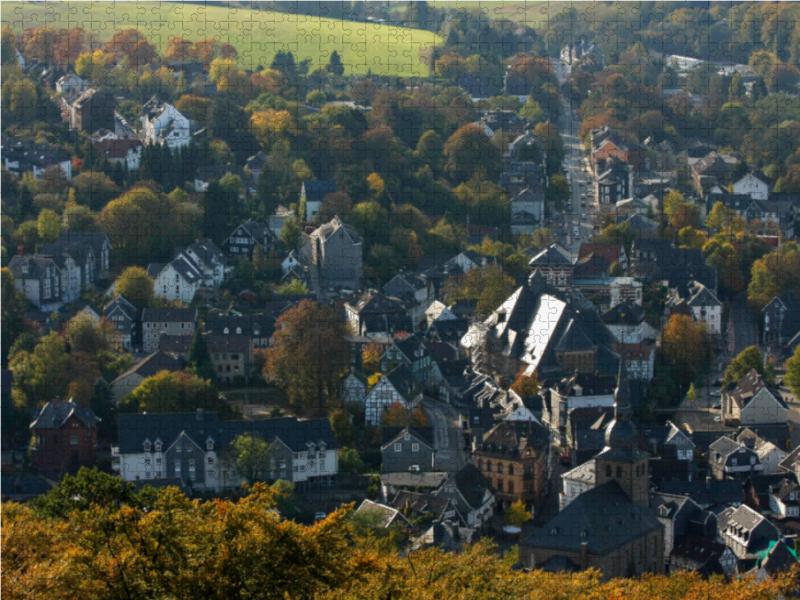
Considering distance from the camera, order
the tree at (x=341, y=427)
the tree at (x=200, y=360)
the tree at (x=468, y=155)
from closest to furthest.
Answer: the tree at (x=341, y=427) → the tree at (x=200, y=360) → the tree at (x=468, y=155)

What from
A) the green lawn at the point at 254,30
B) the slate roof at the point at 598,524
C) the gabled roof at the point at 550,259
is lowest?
the slate roof at the point at 598,524

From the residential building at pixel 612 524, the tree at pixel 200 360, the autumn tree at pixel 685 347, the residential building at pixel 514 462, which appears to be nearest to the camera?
the residential building at pixel 612 524

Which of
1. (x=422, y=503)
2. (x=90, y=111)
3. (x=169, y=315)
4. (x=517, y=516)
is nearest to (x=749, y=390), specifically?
(x=517, y=516)

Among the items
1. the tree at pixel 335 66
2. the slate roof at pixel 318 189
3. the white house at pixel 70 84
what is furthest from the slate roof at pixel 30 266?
the tree at pixel 335 66

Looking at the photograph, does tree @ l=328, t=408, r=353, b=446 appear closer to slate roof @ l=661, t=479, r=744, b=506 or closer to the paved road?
slate roof @ l=661, t=479, r=744, b=506

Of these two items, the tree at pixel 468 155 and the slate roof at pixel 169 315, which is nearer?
the slate roof at pixel 169 315

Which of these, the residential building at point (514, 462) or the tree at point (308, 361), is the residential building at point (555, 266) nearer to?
the tree at point (308, 361)
